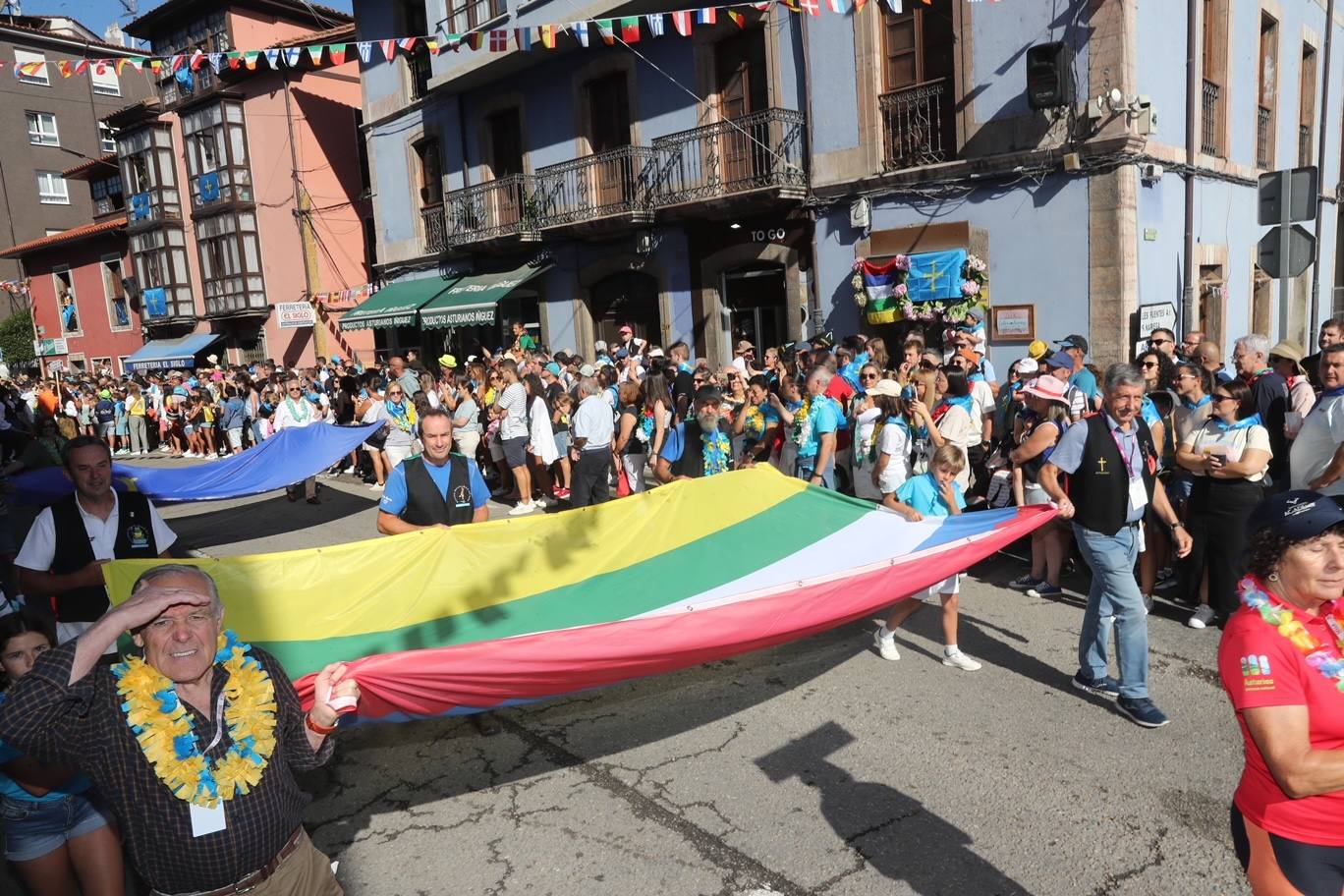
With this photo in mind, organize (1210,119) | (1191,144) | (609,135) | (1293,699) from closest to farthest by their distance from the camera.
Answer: (1293,699) → (1191,144) → (1210,119) → (609,135)

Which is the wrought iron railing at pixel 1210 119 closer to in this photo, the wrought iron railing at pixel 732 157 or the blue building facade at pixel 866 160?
the blue building facade at pixel 866 160

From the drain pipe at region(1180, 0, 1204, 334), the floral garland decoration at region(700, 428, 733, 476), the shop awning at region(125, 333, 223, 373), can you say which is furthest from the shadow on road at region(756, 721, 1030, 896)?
the shop awning at region(125, 333, 223, 373)

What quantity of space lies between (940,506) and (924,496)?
0.40 feet

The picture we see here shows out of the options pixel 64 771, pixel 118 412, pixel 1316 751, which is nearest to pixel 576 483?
pixel 64 771

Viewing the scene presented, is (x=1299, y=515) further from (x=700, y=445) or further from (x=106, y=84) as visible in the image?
(x=106, y=84)

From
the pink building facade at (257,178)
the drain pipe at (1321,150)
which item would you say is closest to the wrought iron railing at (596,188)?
the drain pipe at (1321,150)

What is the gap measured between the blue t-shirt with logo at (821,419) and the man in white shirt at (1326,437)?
3.13 m

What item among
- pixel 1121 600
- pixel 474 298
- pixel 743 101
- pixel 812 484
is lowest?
pixel 1121 600

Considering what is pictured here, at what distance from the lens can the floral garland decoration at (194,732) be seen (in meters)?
Result: 2.34

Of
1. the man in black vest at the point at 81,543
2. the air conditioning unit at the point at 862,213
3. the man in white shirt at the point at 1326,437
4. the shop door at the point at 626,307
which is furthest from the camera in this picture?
the shop door at the point at 626,307

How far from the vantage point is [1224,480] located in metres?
5.66

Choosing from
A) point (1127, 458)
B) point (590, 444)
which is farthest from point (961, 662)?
point (590, 444)

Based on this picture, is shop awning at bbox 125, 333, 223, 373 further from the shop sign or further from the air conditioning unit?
the air conditioning unit

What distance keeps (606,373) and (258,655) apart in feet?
29.3
